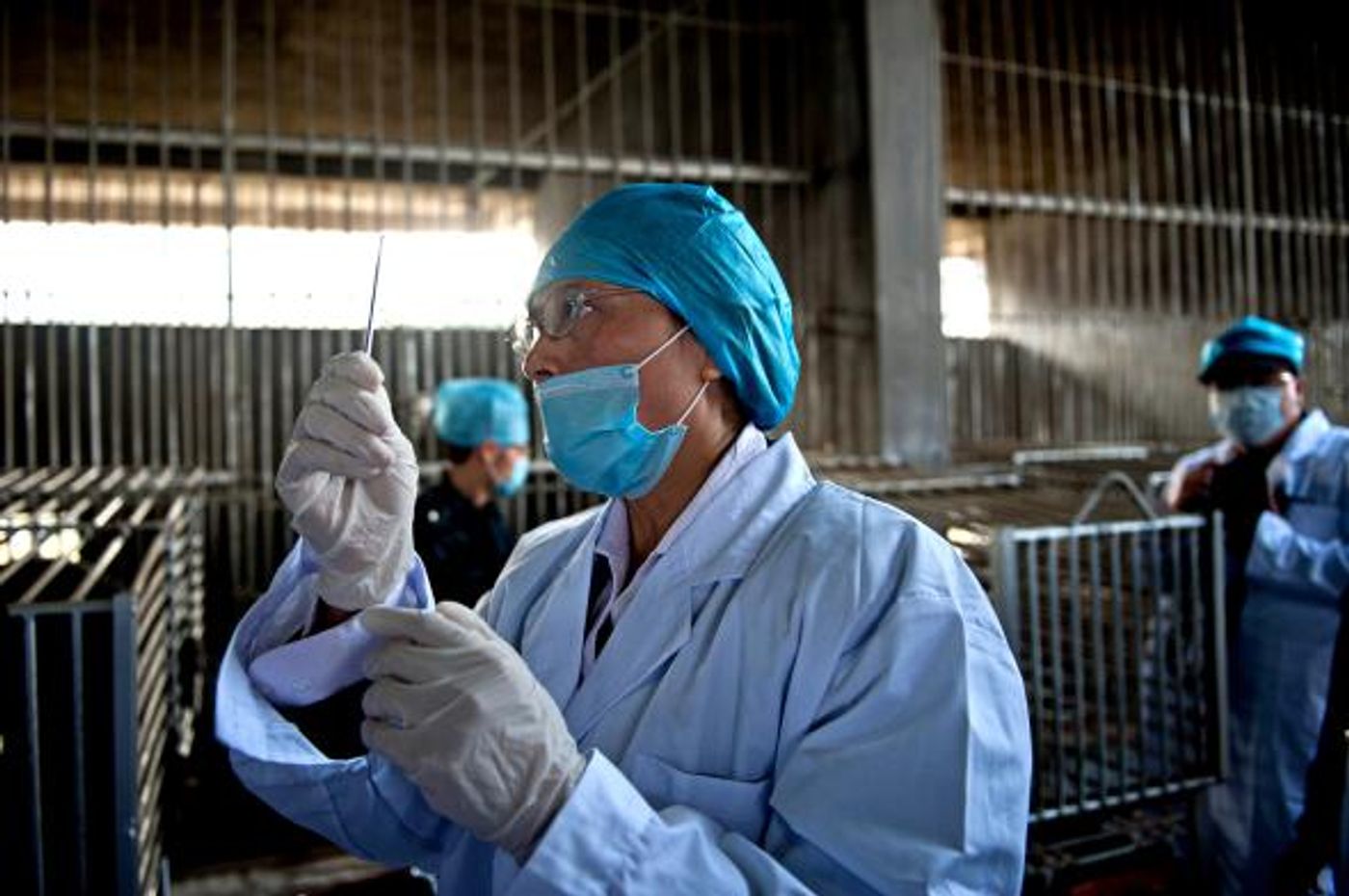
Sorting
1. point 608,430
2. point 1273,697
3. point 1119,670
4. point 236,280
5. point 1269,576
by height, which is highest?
point 236,280

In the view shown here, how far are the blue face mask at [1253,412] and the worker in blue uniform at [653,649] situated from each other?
2.30 meters

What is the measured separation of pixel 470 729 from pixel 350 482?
36 centimetres

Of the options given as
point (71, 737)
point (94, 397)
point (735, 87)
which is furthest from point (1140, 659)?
point (94, 397)

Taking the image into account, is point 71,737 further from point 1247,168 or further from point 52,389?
point 1247,168

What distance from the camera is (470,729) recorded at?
83 centimetres

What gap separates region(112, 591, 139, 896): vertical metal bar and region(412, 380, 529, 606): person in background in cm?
141

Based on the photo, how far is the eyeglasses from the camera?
47.4 inches

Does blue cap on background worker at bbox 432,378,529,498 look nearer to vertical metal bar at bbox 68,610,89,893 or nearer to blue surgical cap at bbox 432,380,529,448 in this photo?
blue surgical cap at bbox 432,380,529,448

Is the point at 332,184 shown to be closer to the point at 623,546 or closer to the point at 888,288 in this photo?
the point at 888,288

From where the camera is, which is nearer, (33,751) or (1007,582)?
(33,751)

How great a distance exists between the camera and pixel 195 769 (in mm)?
2811

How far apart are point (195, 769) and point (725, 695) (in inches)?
90.6

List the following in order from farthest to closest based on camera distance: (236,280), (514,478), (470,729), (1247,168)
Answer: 1. (1247,168)
2. (236,280)
3. (514,478)
4. (470,729)

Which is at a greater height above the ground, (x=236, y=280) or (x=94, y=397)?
(x=236, y=280)
